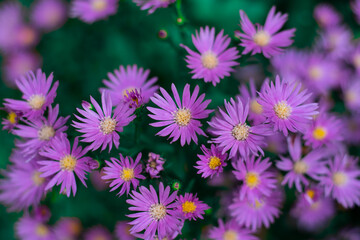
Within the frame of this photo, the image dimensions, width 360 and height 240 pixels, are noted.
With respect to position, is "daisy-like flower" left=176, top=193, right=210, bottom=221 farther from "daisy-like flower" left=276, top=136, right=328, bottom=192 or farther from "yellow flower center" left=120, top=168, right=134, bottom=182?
"daisy-like flower" left=276, top=136, right=328, bottom=192

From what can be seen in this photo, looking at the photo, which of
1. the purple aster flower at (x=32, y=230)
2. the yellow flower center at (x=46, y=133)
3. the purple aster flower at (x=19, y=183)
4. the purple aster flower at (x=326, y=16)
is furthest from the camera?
the purple aster flower at (x=326, y=16)

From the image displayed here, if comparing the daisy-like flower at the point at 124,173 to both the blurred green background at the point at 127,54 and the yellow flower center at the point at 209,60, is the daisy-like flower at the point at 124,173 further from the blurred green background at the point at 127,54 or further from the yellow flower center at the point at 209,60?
the yellow flower center at the point at 209,60

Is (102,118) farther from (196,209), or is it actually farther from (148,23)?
(148,23)

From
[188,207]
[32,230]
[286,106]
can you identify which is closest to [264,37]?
[286,106]

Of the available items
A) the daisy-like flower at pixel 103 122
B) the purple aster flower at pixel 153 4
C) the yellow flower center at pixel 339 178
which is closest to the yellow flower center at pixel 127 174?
the daisy-like flower at pixel 103 122

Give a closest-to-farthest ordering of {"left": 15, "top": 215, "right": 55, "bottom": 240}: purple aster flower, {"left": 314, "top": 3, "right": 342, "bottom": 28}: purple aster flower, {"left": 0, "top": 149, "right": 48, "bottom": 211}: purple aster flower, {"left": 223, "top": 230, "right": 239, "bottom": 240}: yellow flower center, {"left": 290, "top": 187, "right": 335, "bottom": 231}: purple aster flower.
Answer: {"left": 223, "top": 230, "right": 239, "bottom": 240}: yellow flower center, {"left": 0, "top": 149, "right": 48, "bottom": 211}: purple aster flower, {"left": 290, "top": 187, "right": 335, "bottom": 231}: purple aster flower, {"left": 15, "top": 215, "right": 55, "bottom": 240}: purple aster flower, {"left": 314, "top": 3, "right": 342, "bottom": 28}: purple aster flower

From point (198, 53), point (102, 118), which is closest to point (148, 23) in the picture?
point (198, 53)

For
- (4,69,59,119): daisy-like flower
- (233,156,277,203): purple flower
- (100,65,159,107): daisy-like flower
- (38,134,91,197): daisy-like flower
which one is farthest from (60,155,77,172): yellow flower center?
(233,156,277,203): purple flower
